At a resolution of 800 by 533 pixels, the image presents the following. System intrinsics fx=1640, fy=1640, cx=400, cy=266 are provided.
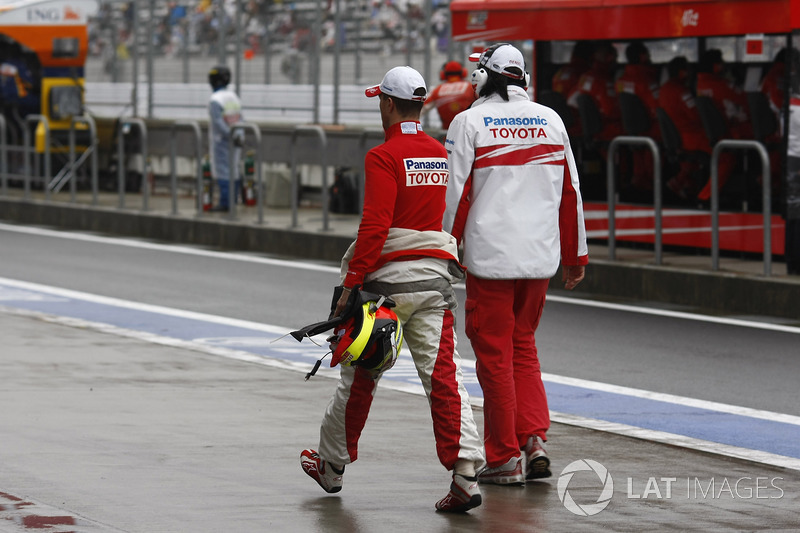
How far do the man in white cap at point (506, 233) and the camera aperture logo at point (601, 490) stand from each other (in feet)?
0.52

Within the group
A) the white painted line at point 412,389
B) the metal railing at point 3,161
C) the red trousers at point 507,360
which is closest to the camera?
the red trousers at point 507,360

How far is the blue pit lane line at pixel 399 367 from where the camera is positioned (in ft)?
27.3

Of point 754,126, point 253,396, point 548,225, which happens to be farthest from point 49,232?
point 548,225

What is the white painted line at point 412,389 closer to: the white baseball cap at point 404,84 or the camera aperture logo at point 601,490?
the camera aperture logo at point 601,490

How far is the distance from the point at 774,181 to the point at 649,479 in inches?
334

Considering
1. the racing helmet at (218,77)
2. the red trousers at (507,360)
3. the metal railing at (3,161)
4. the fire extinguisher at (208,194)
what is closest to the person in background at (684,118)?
the fire extinguisher at (208,194)

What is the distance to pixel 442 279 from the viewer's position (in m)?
6.62

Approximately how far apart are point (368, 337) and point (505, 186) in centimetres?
115

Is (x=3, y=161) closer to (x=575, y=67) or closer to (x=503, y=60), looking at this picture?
(x=575, y=67)

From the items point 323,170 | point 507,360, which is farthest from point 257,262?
point 507,360

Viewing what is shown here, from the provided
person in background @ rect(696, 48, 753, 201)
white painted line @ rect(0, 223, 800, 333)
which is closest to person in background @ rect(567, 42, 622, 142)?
person in background @ rect(696, 48, 753, 201)

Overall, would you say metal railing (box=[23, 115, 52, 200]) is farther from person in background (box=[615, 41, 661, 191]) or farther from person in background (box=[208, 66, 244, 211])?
person in background (box=[615, 41, 661, 191])

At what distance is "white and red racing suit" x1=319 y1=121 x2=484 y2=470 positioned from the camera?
6.46 meters

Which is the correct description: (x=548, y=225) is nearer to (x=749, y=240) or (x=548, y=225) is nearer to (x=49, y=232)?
(x=749, y=240)
